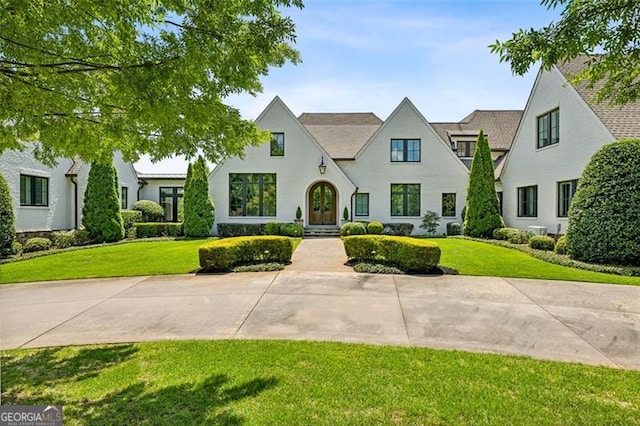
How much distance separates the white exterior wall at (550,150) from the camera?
46.8 feet

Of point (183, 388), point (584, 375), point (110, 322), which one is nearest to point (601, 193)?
point (584, 375)

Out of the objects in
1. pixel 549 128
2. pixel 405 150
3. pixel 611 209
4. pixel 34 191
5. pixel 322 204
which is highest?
pixel 549 128

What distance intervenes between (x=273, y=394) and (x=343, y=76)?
8581 mm

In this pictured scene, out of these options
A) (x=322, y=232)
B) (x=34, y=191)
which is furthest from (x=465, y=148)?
(x=34, y=191)

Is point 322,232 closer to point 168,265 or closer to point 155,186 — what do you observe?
point 168,265

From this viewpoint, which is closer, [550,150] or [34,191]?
[550,150]

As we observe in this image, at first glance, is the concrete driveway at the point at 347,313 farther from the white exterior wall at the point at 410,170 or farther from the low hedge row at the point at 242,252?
the white exterior wall at the point at 410,170

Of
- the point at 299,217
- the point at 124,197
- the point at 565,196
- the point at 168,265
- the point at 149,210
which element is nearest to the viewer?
the point at 168,265

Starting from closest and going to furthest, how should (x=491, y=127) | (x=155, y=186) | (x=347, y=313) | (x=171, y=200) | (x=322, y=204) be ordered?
(x=347, y=313) → (x=322, y=204) → (x=155, y=186) → (x=171, y=200) → (x=491, y=127)

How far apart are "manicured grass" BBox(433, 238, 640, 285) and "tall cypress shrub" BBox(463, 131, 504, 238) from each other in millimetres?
4274

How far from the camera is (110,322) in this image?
20.6 feet

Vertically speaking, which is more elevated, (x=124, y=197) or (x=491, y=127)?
(x=491, y=127)

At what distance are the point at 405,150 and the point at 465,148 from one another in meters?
5.87

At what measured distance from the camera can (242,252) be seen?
37.8 ft
